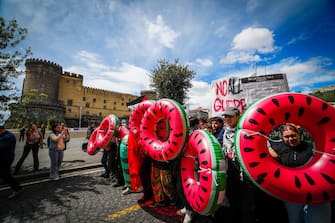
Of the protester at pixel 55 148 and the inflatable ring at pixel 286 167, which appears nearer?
the inflatable ring at pixel 286 167

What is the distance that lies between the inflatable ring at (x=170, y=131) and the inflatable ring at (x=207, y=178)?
215mm

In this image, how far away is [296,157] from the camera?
1.73 meters

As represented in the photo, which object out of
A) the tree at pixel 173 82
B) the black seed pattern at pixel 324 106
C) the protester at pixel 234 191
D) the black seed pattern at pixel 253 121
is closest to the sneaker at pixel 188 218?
the protester at pixel 234 191

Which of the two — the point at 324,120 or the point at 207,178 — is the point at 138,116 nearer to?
the point at 207,178

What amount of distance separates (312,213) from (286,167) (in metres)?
0.52

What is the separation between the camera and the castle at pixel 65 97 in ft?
116

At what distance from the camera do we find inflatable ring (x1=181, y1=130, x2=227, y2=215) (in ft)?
5.87

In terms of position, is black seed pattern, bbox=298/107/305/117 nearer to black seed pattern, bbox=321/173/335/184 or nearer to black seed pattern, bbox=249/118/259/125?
black seed pattern, bbox=249/118/259/125

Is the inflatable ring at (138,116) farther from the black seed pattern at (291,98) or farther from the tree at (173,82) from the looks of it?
the tree at (173,82)

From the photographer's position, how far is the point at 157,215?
8.71 feet

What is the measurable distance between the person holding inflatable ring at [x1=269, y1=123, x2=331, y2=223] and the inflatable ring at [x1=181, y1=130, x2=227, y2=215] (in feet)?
2.36

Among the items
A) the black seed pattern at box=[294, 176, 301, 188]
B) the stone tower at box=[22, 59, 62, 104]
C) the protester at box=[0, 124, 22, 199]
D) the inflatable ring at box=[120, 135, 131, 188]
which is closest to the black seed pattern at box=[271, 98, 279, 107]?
the black seed pattern at box=[294, 176, 301, 188]

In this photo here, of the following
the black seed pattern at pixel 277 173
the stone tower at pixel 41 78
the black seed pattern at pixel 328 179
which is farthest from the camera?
the stone tower at pixel 41 78

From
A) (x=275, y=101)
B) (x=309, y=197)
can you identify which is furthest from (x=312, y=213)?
(x=275, y=101)
